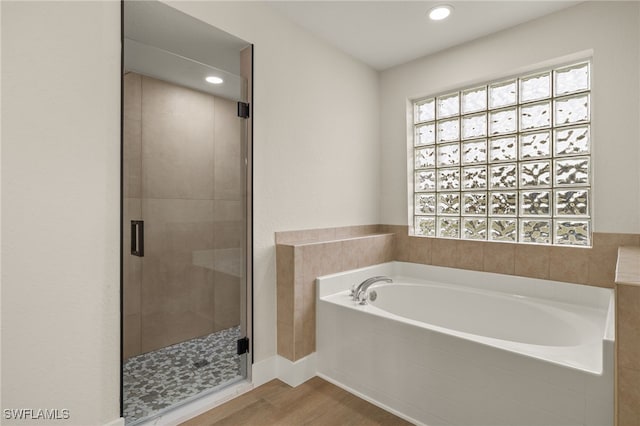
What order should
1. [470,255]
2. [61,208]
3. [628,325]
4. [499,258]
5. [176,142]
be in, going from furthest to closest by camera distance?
[470,255]
[499,258]
[176,142]
[61,208]
[628,325]

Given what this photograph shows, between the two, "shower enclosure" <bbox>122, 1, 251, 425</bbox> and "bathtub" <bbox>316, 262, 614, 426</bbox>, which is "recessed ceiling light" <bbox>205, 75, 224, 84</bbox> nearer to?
"shower enclosure" <bbox>122, 1, 251, 425</bbox>

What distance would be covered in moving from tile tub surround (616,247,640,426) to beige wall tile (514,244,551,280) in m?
1.37

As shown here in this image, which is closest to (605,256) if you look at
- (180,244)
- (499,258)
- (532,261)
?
(532,261)

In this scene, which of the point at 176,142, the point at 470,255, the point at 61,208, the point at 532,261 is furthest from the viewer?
the point at 470,255

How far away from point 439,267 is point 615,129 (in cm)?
150

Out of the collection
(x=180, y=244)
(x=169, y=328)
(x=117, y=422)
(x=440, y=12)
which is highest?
(x=440, y=12)

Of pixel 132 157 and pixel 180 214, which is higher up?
pixel 132 157

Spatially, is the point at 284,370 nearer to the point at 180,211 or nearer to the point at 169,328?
the point at 169,328

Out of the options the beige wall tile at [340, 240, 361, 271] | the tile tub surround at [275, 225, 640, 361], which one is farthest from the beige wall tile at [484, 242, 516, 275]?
the beige wall tile at [340, 240, 361, 271]

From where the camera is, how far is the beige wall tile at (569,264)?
7.09 feet

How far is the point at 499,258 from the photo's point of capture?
8.26 ft

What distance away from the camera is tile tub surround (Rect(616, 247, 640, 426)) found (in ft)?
3.34

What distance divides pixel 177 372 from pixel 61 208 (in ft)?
3.56

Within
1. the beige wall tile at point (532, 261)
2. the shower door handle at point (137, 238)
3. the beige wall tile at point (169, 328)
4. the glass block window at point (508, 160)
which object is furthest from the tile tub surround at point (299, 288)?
the beige wall tile at point (532, 261)
